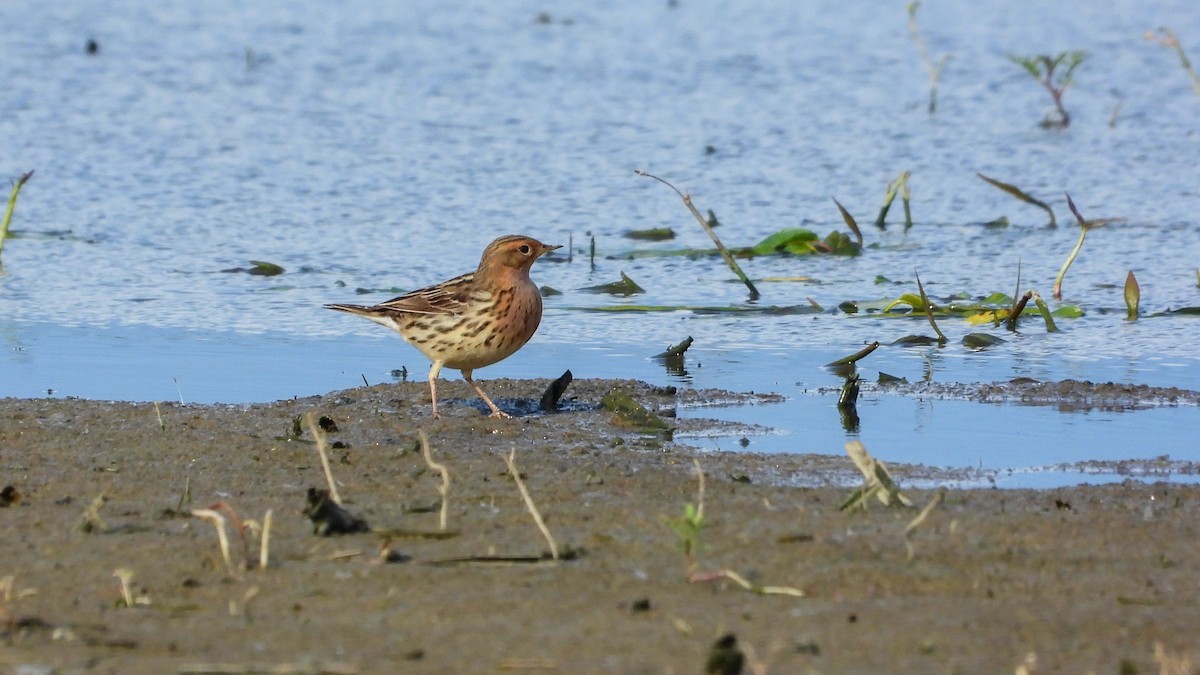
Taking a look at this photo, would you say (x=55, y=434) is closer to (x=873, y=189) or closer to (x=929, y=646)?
(x=929, y=646)

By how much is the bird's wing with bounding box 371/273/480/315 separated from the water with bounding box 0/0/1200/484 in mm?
505

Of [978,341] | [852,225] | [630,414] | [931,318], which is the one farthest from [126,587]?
[852,225]

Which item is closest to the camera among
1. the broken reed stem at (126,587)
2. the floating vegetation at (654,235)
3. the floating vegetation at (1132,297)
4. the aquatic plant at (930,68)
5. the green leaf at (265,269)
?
the broken reed stem at (126,587)

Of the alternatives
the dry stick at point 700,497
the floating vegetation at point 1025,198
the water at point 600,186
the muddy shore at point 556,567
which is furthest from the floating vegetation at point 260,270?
the dry stick at point 700,497

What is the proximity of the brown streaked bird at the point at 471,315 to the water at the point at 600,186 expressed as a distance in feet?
1.61

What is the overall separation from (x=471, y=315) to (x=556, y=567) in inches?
142

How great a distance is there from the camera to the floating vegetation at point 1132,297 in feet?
33.0

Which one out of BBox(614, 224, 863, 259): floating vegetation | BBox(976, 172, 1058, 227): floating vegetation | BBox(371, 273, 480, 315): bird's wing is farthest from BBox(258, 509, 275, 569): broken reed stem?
BBox(976, 172, 1058, 227): floating vegetation

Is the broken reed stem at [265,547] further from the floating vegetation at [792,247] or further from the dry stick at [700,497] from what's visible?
the floating vegetation at [792,247]

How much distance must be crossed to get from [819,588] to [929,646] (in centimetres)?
65

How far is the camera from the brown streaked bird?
8.76 metres

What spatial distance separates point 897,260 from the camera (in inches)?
469

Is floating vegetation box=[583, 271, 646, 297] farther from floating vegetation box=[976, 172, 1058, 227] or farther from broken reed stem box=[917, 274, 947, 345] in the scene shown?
floating vegetation box=[976, 172, 1058, 227]

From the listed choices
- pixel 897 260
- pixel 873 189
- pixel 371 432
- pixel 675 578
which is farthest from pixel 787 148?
pixel 675 578
